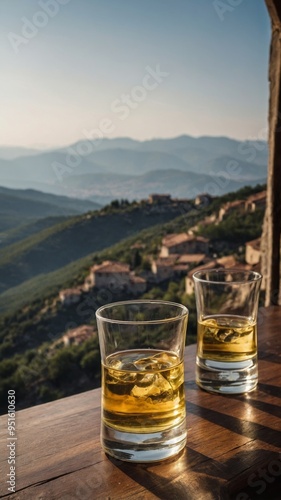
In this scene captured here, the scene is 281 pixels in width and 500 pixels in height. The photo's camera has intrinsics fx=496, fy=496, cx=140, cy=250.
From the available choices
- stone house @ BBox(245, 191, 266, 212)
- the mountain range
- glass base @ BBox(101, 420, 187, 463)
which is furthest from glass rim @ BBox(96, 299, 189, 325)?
stone house @ BBox(245, 191, 266, 212)

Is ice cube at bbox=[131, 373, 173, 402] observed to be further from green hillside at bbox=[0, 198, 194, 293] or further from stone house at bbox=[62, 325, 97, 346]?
green hillside at bbox=[0, 198, 194, 293]

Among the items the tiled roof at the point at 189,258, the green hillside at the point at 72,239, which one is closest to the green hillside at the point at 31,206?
the green hillside at the point at 72,239

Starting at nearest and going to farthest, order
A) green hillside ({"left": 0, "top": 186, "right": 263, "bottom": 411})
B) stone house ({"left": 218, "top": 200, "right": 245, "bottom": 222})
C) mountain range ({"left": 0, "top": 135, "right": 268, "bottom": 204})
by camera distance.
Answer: green hillside ({"left": 0, "top": 186, "right": 263, "bottom": 411})
stone house ({"left": 218, "top": 200, "right": 245, "bottom": 222})
mountain range ({"left": 0, "top": 135, "right": 268, "bottom": 204})

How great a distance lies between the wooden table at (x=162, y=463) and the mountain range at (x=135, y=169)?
453cm

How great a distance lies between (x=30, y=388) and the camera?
529 inches

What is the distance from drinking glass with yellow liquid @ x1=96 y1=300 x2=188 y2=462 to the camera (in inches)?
24.9

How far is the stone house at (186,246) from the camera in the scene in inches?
794

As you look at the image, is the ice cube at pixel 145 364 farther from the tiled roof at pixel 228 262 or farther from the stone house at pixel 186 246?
the stone house at pixel 186 246

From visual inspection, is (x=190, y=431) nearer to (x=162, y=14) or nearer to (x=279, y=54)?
(x=279, y=54)

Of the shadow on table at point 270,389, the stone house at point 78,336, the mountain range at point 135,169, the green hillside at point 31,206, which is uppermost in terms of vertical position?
the mountain range at point 135,169

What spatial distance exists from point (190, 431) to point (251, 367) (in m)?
0.19

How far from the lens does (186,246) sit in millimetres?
20797

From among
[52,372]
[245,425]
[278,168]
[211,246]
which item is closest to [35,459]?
[245,425]

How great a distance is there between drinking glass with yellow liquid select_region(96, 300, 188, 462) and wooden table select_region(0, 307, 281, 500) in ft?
0.11
